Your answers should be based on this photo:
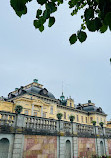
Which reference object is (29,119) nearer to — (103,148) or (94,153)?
(94,153)

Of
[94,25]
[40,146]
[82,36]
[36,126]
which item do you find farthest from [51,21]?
[40,146]

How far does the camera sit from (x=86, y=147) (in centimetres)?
1341

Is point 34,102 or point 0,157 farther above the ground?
point 34,102

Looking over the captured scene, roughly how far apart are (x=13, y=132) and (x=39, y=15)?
325 inches

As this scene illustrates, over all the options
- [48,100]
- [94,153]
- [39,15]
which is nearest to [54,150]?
[94,153]

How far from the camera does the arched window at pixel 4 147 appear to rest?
815 centimetres

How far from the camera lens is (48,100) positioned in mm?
37562

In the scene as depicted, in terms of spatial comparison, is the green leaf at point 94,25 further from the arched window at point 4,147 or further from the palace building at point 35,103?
the palace building at point 35,103

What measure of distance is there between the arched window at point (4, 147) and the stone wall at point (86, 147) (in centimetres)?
716

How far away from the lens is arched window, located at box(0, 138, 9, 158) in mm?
8146

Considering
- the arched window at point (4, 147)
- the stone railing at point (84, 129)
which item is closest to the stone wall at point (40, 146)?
the arched window at point (4, 147)

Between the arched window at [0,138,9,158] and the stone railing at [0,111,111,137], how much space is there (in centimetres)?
63

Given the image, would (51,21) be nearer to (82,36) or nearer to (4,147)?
(82,36)

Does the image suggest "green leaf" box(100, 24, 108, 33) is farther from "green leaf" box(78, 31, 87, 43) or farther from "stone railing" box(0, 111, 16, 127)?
"stone railing" box(0, 111, 16, 127)
